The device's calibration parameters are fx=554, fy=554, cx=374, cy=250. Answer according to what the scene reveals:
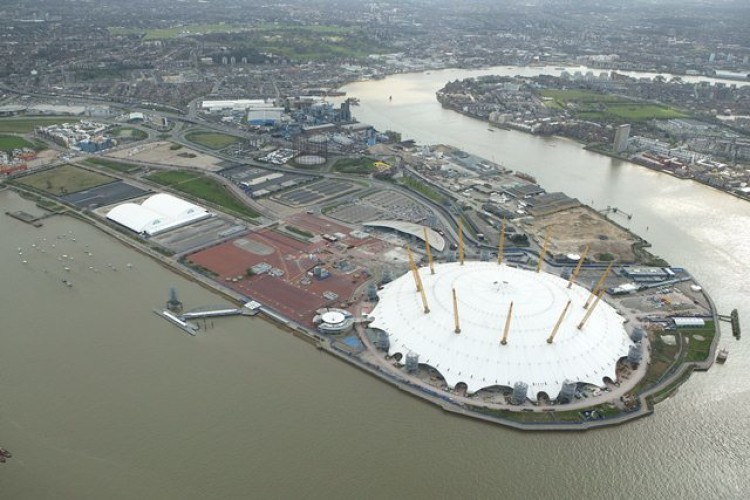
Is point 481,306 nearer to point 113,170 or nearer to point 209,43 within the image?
point 113,170

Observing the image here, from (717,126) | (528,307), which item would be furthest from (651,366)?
(717,126)

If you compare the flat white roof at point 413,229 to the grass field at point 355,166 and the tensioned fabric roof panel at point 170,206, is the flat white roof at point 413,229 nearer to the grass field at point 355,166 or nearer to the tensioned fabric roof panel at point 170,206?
the grass field at point 355,166

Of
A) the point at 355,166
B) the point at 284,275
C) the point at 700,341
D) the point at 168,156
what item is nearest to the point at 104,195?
the point at 168,156

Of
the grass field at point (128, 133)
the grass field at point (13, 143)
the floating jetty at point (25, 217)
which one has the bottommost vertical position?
the floating jetty at point (25, 217)

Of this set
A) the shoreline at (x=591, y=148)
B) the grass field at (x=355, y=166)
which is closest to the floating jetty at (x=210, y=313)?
the grass field at (x=355, y=166)

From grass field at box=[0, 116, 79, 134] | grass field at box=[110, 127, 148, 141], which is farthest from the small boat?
grass field at box=[0, 116, 79, 134]

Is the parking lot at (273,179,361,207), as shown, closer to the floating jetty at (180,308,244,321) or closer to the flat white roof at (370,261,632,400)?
the floating jetty at (180,308,244,321)

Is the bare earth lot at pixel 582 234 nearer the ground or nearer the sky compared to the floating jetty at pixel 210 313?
nearer the sky
